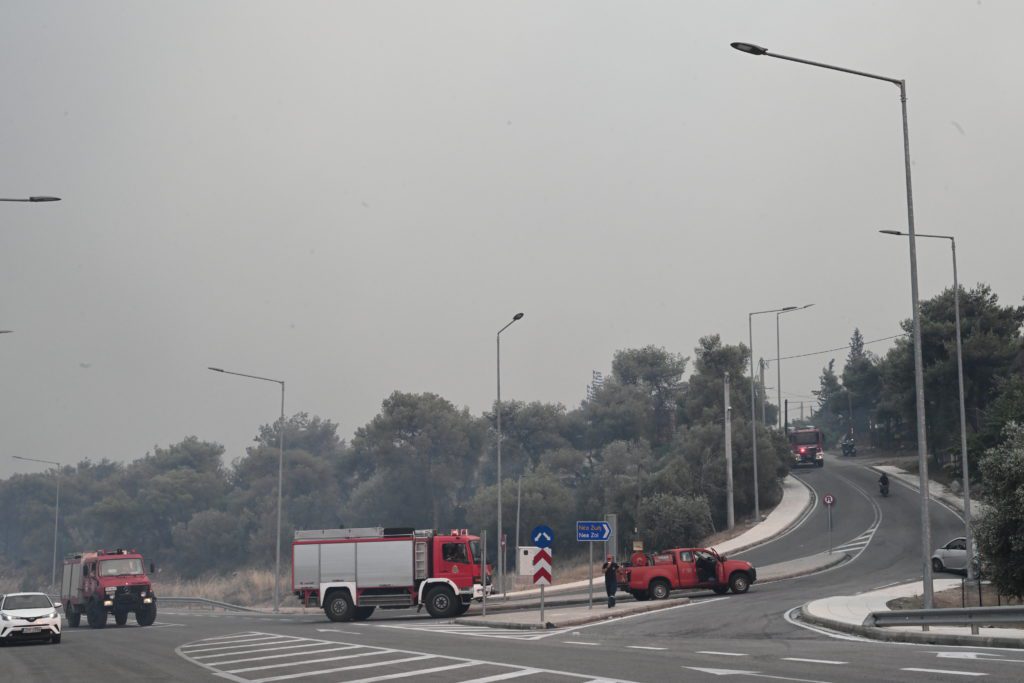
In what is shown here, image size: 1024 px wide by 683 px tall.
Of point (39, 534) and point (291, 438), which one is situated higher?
point (291, 438)

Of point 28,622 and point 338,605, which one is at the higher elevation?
point 28,622

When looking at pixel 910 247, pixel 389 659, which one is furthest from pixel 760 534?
pixel 389 659

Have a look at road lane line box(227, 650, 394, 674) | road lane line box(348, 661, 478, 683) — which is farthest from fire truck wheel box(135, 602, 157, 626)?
road lane line box(348, 661, 478, 683)

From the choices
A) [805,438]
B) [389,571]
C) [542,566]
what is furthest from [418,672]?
[805,438]

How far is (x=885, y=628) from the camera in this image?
22.5 metres

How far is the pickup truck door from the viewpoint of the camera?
37750 millimetres

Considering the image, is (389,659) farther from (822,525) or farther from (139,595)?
(822,525)

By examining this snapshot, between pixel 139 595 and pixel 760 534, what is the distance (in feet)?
109

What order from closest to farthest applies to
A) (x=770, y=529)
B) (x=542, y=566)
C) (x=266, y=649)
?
(x=266, y=649) < (x=542, y=566) < (x=770, y=529)

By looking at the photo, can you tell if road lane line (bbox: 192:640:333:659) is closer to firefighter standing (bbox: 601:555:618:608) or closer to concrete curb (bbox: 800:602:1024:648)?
concrete curb (bbox: 800:602:1024:648)

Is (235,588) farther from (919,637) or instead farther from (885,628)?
(919,637)

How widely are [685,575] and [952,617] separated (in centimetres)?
1818

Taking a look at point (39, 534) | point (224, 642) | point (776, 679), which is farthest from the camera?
point (39, 534)

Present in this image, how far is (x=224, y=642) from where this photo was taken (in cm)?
2669
